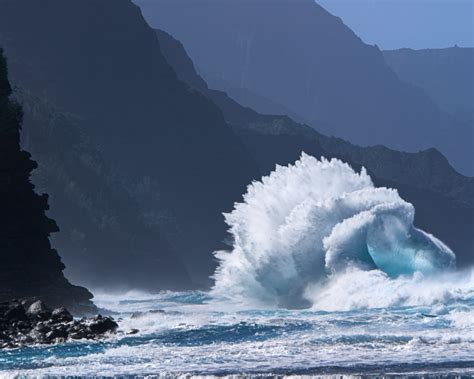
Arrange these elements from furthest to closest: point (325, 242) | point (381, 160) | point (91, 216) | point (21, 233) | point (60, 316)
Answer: point (381, 160) → point (91, 216) → point (325, 242) → point (21, 233) → point (60, 316)

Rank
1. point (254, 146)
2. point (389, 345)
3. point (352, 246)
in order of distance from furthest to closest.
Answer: point (254, 146) → point (352, 246) → point (389, 345)

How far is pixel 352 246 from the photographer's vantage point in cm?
4656

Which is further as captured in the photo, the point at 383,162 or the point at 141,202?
the point at 383,162

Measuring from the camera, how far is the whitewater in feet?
80.9

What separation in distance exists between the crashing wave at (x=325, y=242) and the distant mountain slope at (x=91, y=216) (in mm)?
43071

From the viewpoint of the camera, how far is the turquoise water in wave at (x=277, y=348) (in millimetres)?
23500

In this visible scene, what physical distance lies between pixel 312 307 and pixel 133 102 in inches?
3224

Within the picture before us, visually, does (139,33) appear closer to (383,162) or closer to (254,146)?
(254,146)

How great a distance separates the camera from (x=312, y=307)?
45656 millimetres

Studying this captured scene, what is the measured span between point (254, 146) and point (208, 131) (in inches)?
1261

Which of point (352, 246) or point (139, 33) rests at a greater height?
point (139, 33)

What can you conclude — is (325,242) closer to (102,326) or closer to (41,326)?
(102,326)

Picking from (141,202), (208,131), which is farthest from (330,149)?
(141,202)

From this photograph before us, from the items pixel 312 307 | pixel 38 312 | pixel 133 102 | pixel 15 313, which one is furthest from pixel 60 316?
pixel 133 102
